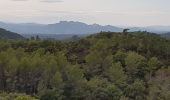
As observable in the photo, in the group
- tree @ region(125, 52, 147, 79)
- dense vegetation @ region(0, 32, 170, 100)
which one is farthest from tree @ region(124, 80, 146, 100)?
tree @ region(125, 52, 147, 79)

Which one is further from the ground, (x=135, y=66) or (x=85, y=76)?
(x=135, y=66)

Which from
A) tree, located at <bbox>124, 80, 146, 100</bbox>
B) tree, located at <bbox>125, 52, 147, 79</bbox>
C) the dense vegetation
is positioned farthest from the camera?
tree, located at <bbox>125, 52, 147, 79</bbox>

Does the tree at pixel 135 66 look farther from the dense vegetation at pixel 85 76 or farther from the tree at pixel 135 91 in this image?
the tree at pixel 135 91

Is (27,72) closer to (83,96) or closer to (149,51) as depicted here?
(83,96)

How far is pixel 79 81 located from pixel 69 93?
77.1 inches

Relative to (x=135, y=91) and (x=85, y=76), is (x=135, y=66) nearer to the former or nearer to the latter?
(x=85, y=76)

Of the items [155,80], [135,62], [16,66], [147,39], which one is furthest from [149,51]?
[16,66]

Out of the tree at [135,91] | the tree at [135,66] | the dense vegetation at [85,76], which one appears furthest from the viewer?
the tree at [135,66]

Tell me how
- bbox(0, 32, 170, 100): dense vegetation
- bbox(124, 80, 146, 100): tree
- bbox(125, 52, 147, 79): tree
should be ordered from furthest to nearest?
bbox(125, 52, 147, 79): tree → bbox(124, 80, 146, 100): tree → bbox(0, 32, 170, 100): dense vegetation

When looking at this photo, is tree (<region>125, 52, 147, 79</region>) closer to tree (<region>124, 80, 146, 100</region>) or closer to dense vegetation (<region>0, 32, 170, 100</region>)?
dense vegetation (<region>0, 32, 170, 100</region>)

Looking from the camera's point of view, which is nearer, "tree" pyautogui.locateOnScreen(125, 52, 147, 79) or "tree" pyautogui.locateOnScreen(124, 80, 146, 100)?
"tree" pyautogui.locateOnScreen(124, 80, 146, 100)

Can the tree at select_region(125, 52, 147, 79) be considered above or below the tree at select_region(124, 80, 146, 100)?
above

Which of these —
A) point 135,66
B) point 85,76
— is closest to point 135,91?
point 135,66

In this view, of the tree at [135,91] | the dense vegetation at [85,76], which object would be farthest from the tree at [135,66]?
the tree at [135,91]
